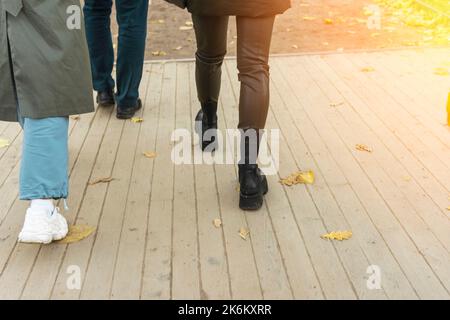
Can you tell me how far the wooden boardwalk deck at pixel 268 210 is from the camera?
2.60m

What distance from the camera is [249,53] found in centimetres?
300

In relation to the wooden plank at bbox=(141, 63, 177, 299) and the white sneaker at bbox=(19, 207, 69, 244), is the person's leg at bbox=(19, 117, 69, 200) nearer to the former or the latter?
the white sneaker at bbox=(19, 207, 69, 244)

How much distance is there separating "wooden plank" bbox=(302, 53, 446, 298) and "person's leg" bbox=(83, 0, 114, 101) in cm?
164

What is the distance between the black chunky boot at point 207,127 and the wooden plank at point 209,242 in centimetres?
21

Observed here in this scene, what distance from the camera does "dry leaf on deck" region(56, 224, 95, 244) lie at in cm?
294

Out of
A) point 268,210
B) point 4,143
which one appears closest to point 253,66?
point 268,210

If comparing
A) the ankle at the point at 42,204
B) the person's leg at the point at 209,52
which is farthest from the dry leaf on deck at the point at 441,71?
the ankle at the point at 42,204

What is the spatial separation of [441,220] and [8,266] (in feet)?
6.46

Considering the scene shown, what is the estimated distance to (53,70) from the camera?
268 cm

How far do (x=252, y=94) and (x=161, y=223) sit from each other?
749 mm

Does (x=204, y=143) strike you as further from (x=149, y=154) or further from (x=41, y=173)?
(x=41, y=173)

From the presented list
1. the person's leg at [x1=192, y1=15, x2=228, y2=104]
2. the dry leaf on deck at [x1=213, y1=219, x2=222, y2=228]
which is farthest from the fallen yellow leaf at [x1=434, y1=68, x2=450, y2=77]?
the dry leaf on deck at [x1=213, y1=219, x2=222, y2=228]

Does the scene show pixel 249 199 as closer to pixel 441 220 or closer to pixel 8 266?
pixel 441 220
